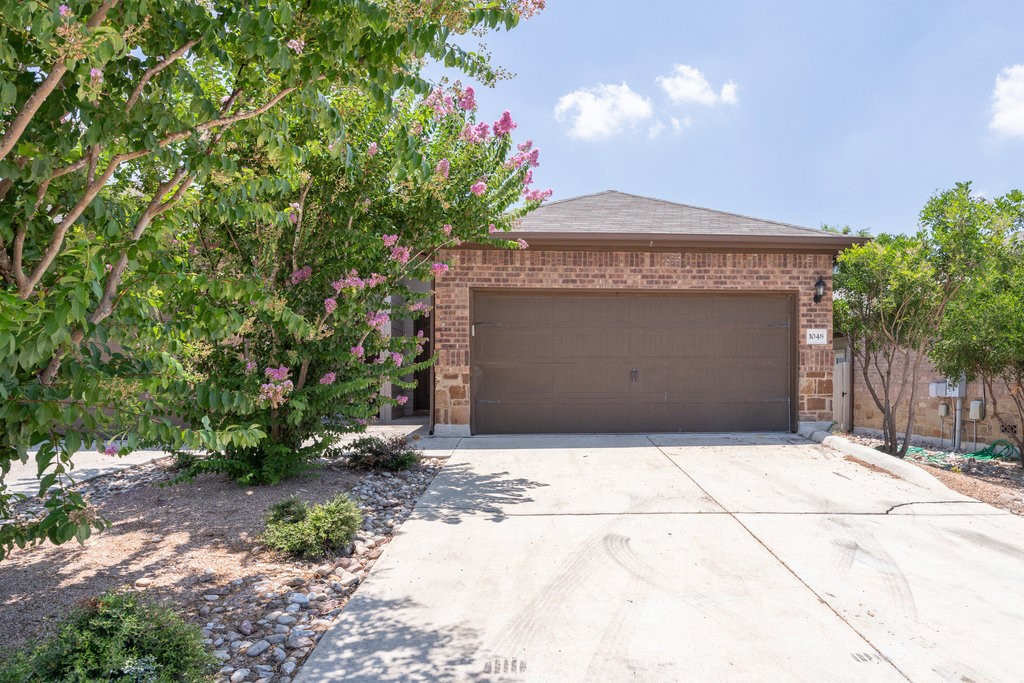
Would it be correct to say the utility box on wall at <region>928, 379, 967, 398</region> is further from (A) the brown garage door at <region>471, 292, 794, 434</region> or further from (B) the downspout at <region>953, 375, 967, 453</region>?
A: (A) the brown garage door at <region>471, 292, 794, 434</region>

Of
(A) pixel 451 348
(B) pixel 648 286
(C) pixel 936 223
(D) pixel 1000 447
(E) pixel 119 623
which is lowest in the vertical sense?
(D) pixel 1000 447

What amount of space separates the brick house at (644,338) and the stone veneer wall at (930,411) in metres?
2.61

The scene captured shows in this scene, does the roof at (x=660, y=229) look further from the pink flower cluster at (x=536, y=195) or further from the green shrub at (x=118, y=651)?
the green shrub at (x=118, y=651)

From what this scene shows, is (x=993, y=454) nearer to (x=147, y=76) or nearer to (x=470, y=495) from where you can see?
(x=470, y=495)

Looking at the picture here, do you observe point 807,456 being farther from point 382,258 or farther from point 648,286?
point 382,258

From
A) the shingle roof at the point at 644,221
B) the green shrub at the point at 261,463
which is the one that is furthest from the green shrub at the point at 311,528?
the shingle roof at the point at 644,221

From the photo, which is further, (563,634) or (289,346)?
(289,346)

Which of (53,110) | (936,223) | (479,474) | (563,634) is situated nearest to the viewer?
(53,110)

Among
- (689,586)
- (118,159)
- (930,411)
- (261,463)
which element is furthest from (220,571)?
(930,411)

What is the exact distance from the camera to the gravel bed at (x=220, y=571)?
10.1ft

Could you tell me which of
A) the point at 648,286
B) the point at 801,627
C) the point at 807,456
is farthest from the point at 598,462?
the point at 801,627

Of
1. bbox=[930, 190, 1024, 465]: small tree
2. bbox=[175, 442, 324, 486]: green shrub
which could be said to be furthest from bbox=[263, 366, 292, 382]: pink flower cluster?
bbox=[930, 190, 1024, 465]: small tree

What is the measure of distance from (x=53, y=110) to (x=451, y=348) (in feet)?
24.2

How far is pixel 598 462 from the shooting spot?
7.51 metres
